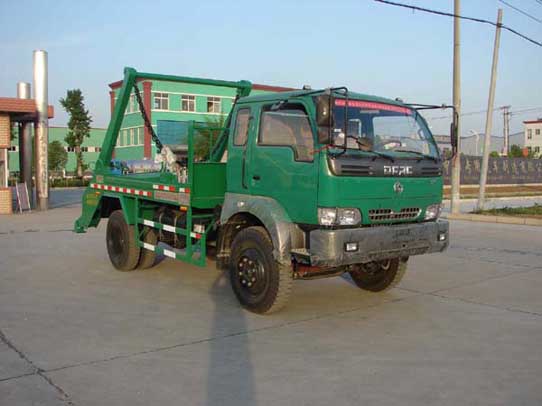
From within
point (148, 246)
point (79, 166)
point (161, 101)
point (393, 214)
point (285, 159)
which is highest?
point (161, 101)

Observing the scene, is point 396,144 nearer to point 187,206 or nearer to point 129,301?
point 187,206

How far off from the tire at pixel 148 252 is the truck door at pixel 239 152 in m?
2.23

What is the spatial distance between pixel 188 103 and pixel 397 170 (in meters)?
48.6

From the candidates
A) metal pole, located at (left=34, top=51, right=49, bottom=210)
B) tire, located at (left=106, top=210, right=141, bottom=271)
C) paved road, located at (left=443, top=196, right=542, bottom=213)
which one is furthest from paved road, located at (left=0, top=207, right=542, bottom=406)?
paved road, located at (left=443, top=196, right=542, bottom=213)

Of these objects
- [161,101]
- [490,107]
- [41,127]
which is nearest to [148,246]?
[41,127]

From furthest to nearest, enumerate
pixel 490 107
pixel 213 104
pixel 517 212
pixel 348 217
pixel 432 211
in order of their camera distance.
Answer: pixel 213 104 → pixel 490 107 → pixel 517 212 → pixel 432 211 → pixel 348 217

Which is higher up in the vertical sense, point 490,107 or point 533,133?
point 533,133

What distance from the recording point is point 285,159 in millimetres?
6211

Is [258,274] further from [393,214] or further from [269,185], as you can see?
[393,214]

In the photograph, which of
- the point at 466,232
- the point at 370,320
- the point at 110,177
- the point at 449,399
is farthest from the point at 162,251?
the point at 466,232

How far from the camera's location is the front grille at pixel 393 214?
6172 mm

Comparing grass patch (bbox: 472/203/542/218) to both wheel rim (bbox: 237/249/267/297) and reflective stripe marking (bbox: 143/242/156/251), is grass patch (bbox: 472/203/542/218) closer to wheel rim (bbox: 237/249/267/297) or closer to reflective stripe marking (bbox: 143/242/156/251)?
reflective stripe marking (bbox: 143/242/156/251)

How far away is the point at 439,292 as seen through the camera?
7.84 m

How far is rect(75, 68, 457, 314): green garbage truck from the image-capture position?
587 cm
